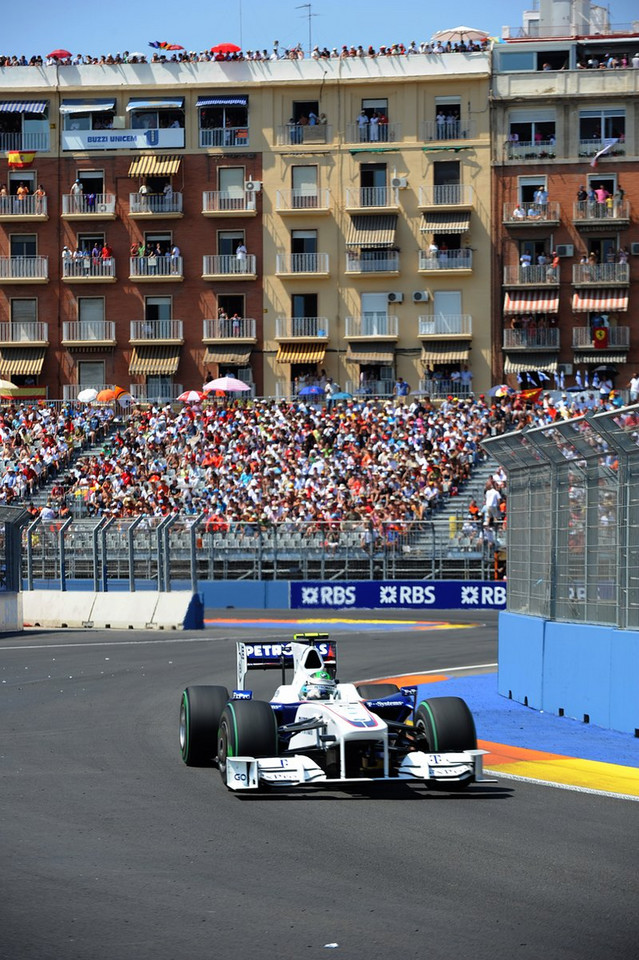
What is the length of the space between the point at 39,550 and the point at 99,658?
902 cm

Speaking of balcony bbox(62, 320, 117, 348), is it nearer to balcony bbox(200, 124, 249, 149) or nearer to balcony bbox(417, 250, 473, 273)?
balcony bbox(200, 124, 249, 149)

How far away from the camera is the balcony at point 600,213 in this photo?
5119cm

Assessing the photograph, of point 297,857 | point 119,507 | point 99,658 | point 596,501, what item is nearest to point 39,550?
point 119,507

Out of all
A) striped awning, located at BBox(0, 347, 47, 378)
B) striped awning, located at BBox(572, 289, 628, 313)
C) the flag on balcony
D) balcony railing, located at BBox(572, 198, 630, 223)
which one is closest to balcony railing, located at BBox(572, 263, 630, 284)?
striped awning, located at BBox(572, 289, 628, 313)

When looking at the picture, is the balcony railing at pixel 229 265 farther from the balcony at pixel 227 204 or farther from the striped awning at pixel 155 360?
the striped awning at pixel 155 360

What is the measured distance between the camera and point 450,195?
52.0 meters

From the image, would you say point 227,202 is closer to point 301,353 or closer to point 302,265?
point 302,265

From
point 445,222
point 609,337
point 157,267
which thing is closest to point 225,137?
point 157,267

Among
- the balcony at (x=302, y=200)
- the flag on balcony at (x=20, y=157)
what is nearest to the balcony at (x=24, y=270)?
the flag on balcony at (x=20, y=157)

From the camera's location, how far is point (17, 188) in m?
54.4

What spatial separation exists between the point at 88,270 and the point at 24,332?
3.38 meters

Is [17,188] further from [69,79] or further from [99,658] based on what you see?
[99,658]

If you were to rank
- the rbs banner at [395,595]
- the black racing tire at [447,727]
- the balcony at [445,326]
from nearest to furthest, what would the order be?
the black racing tire at [447,727]
the rbs banner at [395,595]
the balcony at [445,326]

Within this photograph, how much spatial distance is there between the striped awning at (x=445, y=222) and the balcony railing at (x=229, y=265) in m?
6.50
